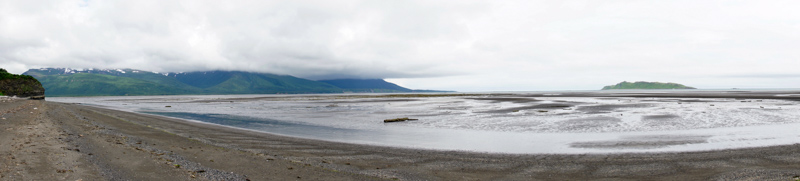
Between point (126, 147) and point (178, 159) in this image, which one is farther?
point (126, 147)

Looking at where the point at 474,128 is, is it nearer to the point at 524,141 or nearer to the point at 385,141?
the point at 524,141

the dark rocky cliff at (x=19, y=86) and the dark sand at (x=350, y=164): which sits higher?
the dark rocky cliff at (x=19, y=86)

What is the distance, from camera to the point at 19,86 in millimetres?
118562

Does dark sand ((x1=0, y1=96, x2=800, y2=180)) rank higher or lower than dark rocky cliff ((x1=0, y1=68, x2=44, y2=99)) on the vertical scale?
lower

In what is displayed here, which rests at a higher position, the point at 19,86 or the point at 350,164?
the point at 19,86

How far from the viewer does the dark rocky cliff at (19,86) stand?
112944 mm

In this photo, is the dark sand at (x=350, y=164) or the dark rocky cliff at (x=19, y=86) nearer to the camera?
the dark sand at (x=350, y=164)

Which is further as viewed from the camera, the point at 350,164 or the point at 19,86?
the point at 19,86

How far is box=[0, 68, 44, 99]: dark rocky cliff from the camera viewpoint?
112944 mm

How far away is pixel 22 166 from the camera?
1066cm

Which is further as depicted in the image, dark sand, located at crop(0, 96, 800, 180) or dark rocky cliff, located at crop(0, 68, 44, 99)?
dark rocky cliff, located at crop(0, 68, 44, 99)

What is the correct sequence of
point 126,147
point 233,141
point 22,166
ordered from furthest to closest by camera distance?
point 233,141, point 126,147, point 22,166

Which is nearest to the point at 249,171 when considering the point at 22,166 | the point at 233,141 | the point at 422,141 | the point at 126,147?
the point at 22,166

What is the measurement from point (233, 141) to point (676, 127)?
3306cm
